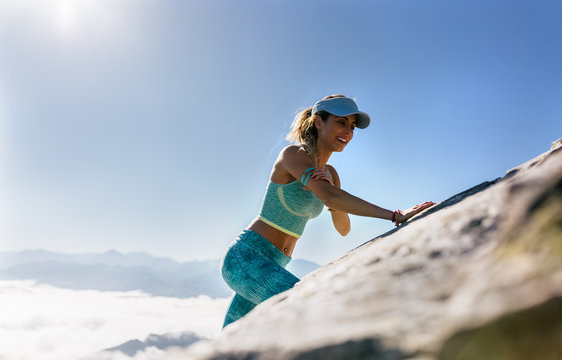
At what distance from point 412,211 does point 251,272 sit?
170 centimetres

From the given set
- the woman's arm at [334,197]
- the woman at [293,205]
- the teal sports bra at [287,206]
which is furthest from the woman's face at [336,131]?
the teal sports bra at [287,206]

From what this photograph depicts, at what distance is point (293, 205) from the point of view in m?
4.39

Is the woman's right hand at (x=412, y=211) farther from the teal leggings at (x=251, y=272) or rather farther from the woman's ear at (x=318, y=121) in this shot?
the woman's ear at (x=318, y=121)

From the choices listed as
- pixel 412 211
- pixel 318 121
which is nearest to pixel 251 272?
pixel 412 211

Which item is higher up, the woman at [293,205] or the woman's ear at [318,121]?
the woman's ear at [318,121]

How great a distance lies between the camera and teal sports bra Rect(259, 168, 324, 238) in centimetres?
438

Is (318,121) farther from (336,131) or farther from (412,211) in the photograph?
(412,211)

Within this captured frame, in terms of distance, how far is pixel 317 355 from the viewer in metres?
1.20

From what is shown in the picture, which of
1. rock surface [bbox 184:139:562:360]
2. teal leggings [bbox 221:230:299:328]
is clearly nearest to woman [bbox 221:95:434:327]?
teal leggings [bbox 221:230:299:328]

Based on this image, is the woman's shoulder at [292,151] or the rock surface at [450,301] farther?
the woman's shoulder at [292,151]

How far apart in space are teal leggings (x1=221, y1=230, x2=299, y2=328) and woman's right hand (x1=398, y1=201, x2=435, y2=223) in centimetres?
112

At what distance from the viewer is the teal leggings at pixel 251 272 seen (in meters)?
3.73

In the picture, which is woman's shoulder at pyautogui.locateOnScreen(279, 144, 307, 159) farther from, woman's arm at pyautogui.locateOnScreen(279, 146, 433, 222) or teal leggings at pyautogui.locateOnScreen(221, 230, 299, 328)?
teal leggings at pyautogui.locateOnScreen(221, 230, 299, 328)

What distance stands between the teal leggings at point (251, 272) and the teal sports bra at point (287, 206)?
24 centimetres
